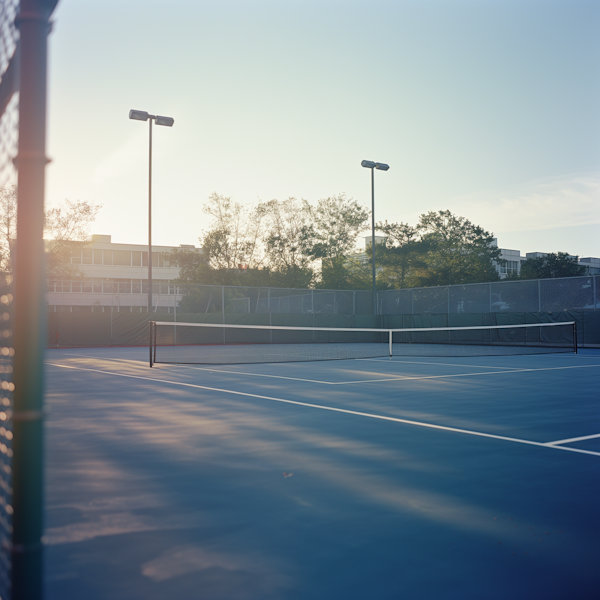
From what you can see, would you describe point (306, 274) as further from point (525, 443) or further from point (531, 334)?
point (525, 443)

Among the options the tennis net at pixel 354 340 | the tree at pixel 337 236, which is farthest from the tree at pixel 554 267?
the tennis net at pixel 354 340

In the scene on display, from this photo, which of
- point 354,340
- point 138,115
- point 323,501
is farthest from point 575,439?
point 354,340

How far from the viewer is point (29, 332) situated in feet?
5.12

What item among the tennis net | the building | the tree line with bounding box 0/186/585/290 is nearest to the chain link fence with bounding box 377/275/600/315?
the tennis net

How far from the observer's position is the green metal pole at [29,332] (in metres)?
1.54

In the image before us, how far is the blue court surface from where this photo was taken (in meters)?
2.82

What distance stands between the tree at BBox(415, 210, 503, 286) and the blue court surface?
172ft

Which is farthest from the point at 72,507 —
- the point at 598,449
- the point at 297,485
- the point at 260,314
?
the point at 260,314

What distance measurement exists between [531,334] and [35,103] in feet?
94.0

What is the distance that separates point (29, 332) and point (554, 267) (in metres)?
66.5

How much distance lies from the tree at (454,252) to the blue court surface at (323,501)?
2069 inches

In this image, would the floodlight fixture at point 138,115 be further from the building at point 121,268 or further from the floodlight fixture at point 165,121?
the building at point 121,268

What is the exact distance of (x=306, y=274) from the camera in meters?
57.9

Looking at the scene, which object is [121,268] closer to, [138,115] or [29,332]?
[138,115]
